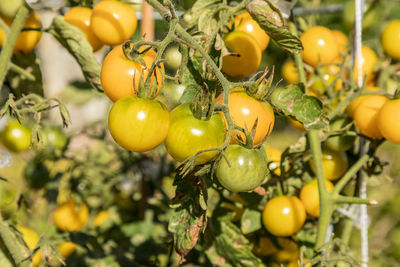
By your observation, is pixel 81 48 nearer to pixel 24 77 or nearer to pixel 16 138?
pixel 24 77

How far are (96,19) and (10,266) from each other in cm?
52

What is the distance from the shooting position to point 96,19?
86 centimetres

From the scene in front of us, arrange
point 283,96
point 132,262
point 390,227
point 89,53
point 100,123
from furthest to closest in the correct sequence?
1. point 390,227
2. point 100,123
3. point 132,262
4. point 89,53
5. point 283,96

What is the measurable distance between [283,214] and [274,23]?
0.42 metres

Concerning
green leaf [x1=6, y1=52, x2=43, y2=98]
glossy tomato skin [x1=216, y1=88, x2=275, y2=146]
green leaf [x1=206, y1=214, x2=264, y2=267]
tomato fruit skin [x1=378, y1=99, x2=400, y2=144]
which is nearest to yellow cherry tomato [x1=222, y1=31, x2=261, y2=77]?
glossy tomato skin [x1=216, y1=88, x2=275, y2=146]

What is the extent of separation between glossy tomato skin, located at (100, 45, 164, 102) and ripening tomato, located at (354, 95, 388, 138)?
47 centimetres

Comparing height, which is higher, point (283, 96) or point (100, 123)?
point (283, 96)

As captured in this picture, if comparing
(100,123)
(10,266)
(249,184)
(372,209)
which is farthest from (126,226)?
(372,209)

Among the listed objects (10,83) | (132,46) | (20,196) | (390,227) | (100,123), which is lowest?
(390,227)

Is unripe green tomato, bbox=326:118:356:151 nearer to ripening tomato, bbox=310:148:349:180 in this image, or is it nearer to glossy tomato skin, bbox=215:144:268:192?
ripening tomato, bbox=310:148:349:180

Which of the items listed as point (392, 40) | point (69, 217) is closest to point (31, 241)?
point (69, 217)

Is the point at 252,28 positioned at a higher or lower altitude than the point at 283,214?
higher

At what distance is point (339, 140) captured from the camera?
922 millimetres

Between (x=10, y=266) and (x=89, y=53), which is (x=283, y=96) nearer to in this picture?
(x=89, y=53)
